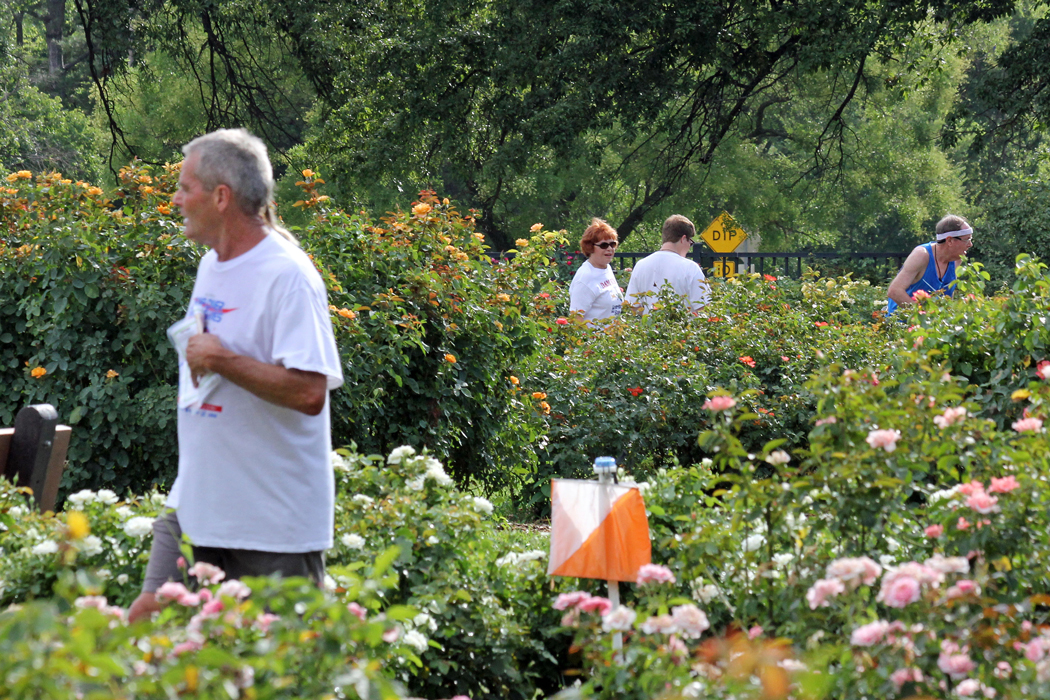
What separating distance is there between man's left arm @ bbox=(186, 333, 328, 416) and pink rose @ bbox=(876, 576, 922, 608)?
1.29 meters

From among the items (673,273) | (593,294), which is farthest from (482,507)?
(673,273)

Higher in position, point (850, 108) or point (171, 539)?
point (850, 108)

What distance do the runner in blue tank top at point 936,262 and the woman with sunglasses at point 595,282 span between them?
6.11ft

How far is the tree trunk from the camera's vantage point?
3725 centimetres

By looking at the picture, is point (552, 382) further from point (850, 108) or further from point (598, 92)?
point (850, 108)

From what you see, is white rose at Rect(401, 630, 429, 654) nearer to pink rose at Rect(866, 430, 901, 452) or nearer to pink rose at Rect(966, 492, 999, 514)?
pink rose at Rect(866, 430, 901, 452)

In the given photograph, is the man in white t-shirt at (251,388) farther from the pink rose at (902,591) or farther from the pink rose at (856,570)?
the pink rose at (902,591)

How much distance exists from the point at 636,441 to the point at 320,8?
28.7ft

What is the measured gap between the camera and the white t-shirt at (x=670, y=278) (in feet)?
25.8

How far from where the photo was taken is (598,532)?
3.06 metres

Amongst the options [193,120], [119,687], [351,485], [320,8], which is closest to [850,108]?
[193,120]

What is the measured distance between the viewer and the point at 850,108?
27.8 meters

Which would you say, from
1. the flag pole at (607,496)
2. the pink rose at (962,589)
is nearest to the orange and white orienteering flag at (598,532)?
the flag pole at (607,496)

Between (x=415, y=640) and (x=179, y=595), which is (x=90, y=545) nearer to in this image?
(x=415, y=640)
